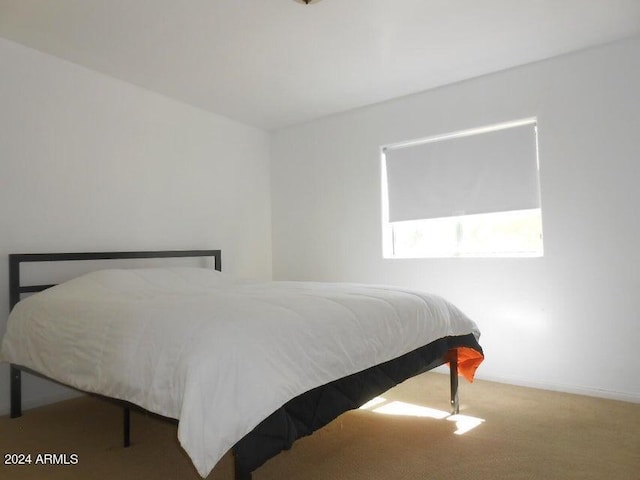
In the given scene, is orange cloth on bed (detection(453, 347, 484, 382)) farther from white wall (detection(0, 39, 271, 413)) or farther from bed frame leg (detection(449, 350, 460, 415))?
white wall (detection(0, 39, 271, 413))

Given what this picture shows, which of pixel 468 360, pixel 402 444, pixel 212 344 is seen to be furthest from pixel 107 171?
pixel 468 360

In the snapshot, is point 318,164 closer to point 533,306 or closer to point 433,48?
point 433,48

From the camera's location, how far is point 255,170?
4.66 meters

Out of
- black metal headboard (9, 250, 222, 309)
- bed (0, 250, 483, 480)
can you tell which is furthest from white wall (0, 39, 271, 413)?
bed (0, 250, 483, 480)

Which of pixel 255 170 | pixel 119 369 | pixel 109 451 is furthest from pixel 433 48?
pixel 109 451

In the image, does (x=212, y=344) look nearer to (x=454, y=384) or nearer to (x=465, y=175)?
(x=454, y=384)

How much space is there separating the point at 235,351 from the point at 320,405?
0.46 m

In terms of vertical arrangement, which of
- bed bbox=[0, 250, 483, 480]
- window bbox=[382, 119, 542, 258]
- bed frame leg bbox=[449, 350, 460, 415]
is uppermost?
window bbox=[382, 119, 542, 258]

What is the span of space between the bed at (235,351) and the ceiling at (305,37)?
4.81 ft

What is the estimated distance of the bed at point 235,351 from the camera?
1405 millimetres

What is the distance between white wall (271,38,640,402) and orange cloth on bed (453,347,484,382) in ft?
2.37

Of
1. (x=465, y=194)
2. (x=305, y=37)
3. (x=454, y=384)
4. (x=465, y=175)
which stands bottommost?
(x=454, y=384)

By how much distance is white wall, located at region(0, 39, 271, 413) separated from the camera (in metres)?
→ 2.83

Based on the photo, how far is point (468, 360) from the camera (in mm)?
2791
